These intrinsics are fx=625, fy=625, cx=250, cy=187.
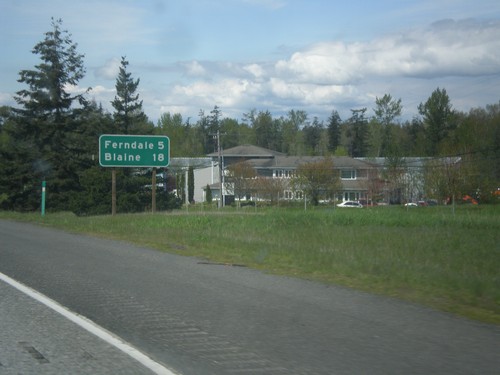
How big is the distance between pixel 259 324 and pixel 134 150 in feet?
93.9

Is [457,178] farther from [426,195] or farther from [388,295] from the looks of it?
[388,295]

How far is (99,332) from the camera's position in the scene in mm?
8648

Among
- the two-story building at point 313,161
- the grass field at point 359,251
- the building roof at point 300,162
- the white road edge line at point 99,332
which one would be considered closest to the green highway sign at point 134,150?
the grass field at point 359,251

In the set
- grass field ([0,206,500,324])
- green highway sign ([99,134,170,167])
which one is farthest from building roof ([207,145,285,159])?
grass field ([0,206,500,324])

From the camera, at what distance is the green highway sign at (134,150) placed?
36.3 metres

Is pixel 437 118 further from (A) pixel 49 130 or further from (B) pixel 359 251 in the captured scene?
(B) pixel 359 251

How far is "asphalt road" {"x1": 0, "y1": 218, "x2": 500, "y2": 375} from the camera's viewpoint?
7.17 metres

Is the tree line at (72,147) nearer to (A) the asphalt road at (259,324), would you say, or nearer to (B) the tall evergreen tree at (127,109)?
(B) the tall evergreen tree at (127,109)

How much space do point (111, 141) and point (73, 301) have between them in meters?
26.3

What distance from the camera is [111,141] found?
119 feet

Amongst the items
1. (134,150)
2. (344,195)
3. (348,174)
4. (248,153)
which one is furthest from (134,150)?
(248,153)

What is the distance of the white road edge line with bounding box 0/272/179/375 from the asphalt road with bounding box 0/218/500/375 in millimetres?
134

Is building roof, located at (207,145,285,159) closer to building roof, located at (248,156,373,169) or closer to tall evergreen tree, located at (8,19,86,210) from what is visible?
building roof, located at (248,156,373,169)

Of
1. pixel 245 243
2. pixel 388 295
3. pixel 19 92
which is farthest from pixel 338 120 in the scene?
pixel 388 295
